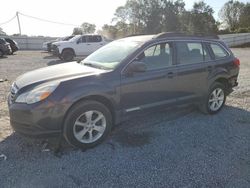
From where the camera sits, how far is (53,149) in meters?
3.95

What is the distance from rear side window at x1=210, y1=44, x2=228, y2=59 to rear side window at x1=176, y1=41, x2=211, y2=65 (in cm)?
25

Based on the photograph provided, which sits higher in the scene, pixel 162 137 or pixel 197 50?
pixel 197 50

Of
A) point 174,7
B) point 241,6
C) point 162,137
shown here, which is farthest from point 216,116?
point 241,6

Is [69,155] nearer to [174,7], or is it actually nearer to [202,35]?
[202,35]

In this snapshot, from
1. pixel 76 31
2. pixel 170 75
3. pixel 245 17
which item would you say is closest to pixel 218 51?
pixel 170 75

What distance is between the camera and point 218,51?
566 centimetres

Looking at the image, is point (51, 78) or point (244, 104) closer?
point (51, 78)

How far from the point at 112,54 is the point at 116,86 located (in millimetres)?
893

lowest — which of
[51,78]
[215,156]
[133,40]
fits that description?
[215,156]

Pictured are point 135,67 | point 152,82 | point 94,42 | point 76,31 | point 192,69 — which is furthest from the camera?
point 76,31

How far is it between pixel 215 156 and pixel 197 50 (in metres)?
2.30

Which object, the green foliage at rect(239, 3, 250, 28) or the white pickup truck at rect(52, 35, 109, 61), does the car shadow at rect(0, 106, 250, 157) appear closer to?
the white pickup truck at rect(52, 35, 109, 61)

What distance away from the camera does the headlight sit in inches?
142

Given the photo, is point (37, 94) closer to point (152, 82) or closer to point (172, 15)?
point (152, 82)
